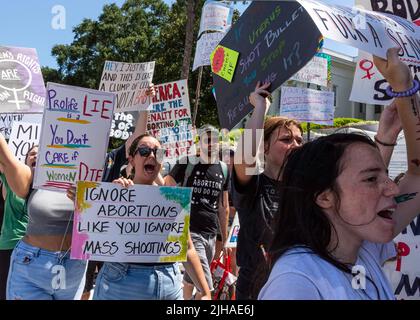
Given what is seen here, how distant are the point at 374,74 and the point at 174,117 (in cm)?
380

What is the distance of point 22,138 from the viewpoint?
5371 millimetres

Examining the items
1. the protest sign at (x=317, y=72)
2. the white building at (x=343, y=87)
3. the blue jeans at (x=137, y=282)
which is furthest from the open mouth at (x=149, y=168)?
the white building at (x=343, y=87)

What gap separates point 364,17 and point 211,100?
2297cm

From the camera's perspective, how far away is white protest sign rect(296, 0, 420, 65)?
2131 millimetres

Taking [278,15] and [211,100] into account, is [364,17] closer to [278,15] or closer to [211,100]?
[278,15]

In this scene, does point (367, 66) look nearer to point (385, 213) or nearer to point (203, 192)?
point (385, 213)

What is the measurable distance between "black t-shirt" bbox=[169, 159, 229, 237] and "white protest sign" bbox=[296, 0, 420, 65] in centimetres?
323

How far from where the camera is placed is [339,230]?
1.65 meters

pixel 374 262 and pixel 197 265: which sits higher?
pixel 374 262

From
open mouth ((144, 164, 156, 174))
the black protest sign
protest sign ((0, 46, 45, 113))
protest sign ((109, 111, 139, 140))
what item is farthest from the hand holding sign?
protest sign ((109, 111, 139, 140))

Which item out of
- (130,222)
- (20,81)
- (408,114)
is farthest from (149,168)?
(20,81)

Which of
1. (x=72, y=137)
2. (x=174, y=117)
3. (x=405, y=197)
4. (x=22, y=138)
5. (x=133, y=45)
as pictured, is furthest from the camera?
(x=133, y=45)

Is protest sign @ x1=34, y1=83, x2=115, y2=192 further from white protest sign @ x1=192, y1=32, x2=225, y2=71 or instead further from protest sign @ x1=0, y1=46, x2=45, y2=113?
white protest sign @ x1=192, y1=32, x2=225, y2=71
